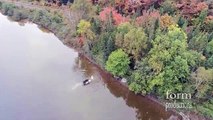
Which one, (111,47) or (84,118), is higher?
(111,47)

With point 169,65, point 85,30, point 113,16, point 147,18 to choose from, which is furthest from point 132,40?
point 85,30

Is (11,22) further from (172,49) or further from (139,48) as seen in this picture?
(172,49)

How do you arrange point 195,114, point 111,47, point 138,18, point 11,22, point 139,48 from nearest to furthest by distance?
point 195,114 < point 139,48 < point 111,47 < point 138,18 < point 11,22

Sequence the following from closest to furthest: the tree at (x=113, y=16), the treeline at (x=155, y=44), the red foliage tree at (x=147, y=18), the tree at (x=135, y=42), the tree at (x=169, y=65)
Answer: the tree at (x=169, y=65) < the treeline at (x=155, y=44) < the tree at (x=135, y=42) < the red foliage tree at (x=147, y=18) < the tree at (x=113, y=16)

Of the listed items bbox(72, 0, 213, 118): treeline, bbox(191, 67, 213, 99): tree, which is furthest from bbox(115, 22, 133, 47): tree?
bbox(191, 67, 213, 99): tree

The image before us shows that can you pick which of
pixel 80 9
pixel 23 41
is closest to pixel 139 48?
pixel 80 9

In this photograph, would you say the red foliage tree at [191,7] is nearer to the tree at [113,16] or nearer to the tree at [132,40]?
the tree at [113,16]

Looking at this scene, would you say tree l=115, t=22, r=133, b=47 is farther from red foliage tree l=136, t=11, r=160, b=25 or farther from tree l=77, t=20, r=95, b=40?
tree l=77, t=20, r=95, b=40

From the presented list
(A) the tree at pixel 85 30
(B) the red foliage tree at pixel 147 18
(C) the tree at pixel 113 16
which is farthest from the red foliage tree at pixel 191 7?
(A) the tree at pixel 85 30
